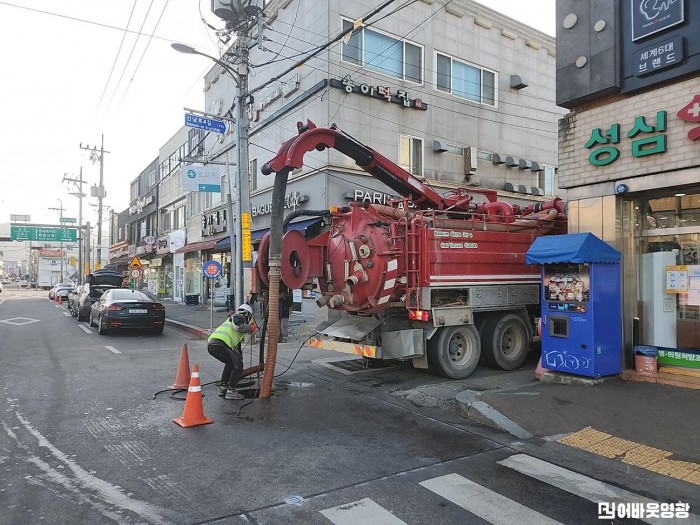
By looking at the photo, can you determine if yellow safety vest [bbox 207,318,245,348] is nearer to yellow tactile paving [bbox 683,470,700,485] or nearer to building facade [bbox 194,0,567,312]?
yellow tactile paving [bbox 683,470,700,485]

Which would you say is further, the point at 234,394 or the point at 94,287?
the point at 94,287

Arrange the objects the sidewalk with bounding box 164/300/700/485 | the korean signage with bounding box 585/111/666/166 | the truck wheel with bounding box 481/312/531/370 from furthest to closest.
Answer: the truck wheel with bounding box 481/312/531/370
the korean signage with bounding box 585/111/666/166
the sidewalk with bounding box 164/300/700/485

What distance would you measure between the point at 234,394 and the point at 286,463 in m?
2.92

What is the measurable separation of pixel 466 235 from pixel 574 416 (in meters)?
3.68

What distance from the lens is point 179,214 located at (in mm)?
33281

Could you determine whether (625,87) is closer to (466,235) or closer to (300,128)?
(466,235)

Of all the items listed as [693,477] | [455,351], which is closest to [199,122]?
[455,351]

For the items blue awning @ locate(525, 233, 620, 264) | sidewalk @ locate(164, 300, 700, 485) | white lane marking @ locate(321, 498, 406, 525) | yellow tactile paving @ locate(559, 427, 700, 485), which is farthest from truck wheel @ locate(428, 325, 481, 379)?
white lane marking @ locate(321, 498, 406, 525)

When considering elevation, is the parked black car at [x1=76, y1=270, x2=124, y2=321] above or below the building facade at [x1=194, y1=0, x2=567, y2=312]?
below

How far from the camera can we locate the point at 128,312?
51.2 feet

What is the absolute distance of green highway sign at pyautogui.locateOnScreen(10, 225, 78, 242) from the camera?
5497 centimetres

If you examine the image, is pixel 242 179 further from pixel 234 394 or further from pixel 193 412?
pixel 193 412

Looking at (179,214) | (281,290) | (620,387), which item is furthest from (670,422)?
(179,214)

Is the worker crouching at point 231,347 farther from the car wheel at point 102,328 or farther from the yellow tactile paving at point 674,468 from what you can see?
the car wheel at point 102,328
